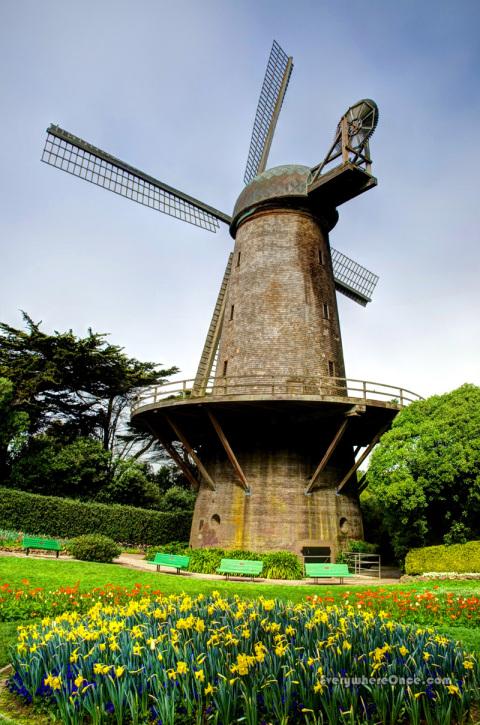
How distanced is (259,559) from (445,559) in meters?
5.01

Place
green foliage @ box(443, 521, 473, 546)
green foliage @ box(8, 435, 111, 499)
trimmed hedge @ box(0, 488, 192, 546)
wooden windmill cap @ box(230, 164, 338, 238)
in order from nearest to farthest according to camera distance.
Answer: green foliage @ box(443, 521, 473, 546) → wooden windmill cap @ box(230, 164, 338, 238) → trimmed hedge @ box(0, 488, 192, 546) → green foliage @ box(8, 435, 111, 499)

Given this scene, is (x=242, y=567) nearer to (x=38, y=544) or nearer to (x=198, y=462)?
(x=198, y=462)

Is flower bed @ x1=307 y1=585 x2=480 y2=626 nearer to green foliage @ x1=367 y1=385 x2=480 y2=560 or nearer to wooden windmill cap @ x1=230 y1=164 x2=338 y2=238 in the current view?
green foliage @ x1=367 y1=385 x2=480 y2=560

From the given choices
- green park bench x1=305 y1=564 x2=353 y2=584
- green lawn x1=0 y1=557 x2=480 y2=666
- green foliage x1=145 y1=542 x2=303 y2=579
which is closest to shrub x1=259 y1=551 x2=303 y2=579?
green foliage x1=145 y1=542 x2=303 y2=579

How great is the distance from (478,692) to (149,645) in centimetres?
265

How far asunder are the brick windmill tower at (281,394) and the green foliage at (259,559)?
1.84 ft

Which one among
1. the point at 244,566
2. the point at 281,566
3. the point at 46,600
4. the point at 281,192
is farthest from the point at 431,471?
the point at 281,192

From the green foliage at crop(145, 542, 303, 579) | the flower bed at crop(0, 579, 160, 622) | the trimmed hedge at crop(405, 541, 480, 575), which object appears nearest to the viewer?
the flower bed at crop(0, 579, 160, 622)

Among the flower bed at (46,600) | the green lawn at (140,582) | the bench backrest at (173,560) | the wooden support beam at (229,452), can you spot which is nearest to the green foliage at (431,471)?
the green lawn at (140,582)

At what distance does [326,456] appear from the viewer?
15617mm

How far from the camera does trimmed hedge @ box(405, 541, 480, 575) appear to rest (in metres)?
13.5

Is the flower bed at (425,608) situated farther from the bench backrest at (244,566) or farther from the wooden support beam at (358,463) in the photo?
the wooden support beam at (358,463)

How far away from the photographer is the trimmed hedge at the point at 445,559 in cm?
1354

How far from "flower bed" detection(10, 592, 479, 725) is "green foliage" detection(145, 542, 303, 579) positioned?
991cm
